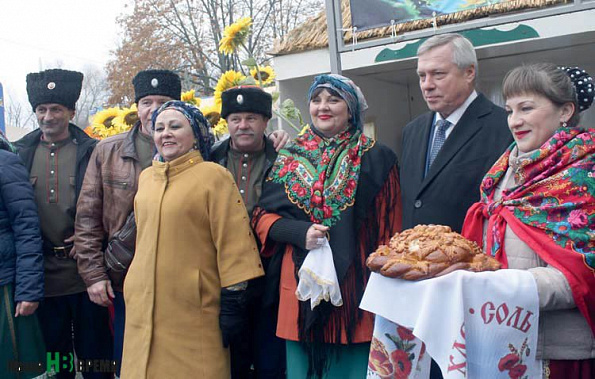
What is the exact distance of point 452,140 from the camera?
9.69 feet

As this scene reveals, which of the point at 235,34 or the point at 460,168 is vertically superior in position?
the point at 235,34

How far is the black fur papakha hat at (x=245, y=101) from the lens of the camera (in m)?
3.78

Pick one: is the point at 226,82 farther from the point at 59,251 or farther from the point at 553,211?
the point at 553,211

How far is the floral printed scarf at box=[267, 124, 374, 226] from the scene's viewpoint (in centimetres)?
318

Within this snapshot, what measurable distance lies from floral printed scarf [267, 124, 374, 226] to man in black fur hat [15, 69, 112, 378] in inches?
61.3

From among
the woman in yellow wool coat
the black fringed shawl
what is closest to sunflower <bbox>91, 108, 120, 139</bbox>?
the woman in yellow wool coat

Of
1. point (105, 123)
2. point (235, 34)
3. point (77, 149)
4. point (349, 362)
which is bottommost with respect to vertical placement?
point (349, 362)

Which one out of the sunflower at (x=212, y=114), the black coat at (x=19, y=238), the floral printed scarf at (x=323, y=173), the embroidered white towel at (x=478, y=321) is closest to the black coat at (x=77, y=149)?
the black coat at (x=19, y=238)

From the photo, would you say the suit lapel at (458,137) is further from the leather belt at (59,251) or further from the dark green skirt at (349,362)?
the leather belt at (59,251)

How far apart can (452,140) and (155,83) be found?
2.02 m

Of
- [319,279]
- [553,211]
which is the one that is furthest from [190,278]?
[553,211]

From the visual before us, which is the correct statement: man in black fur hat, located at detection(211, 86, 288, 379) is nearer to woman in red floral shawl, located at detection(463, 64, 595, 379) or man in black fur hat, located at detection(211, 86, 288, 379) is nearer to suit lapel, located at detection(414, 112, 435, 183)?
suit lapel, located at detection(414, 112, 435, 183)

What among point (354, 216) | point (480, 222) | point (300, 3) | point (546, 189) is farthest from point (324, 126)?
point (300, 3)

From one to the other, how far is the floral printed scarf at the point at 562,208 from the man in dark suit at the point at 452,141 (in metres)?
0.54
